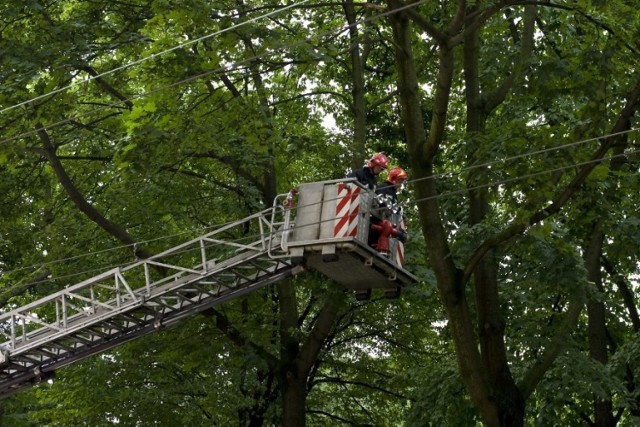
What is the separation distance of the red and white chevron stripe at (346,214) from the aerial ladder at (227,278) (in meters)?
0.01

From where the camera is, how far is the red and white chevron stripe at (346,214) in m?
12.4

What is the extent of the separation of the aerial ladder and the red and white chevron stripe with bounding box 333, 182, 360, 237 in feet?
0.04

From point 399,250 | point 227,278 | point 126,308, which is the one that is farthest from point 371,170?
point 126,308

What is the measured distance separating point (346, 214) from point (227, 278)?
2939 mm

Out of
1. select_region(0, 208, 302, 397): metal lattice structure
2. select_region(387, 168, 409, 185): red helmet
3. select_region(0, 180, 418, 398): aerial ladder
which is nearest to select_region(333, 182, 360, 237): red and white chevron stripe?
select_region(0, 180, 418, 398): aerial ladder

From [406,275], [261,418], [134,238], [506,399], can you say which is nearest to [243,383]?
Result: [261,418]

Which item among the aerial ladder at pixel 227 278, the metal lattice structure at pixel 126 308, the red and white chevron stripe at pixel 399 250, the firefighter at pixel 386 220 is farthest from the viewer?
the metal lattice structure at pixel 126 308

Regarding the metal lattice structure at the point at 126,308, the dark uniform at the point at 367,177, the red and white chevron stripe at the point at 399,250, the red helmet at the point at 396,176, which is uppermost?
the red helmet at the point at 396,176

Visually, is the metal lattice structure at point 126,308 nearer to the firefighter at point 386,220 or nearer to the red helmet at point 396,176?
the firefighter at point 386,220

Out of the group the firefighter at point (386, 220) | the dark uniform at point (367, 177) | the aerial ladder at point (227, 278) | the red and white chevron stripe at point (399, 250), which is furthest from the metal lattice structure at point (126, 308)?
the red and white chevron stripe at point (399, 250)

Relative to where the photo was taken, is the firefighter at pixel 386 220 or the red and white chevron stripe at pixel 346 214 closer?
the red and white chevron stripe at pixel 346 214

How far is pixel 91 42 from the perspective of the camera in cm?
1734

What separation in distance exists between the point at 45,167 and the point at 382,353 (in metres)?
8.39

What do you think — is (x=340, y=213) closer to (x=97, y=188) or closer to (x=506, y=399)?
(x=506, y=399)
